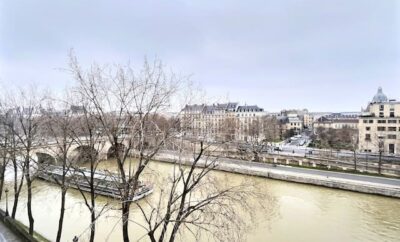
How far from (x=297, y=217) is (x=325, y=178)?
5.78 metres

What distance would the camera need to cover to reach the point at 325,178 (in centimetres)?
1546

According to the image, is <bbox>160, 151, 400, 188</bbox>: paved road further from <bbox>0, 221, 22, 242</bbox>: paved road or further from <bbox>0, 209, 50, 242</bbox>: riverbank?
<bbox>0, 221, 22, 242</bbox>: paved road

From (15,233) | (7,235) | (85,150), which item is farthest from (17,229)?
(85,150)

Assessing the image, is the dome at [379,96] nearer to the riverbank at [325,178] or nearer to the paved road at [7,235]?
the riverbank at [325,178]

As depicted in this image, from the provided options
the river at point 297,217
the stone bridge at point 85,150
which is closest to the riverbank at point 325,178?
the river at point 297,217

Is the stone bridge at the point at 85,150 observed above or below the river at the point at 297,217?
above

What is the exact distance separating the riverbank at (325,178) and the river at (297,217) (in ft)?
1.26

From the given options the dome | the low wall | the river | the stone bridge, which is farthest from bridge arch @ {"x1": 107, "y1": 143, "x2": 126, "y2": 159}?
the dome

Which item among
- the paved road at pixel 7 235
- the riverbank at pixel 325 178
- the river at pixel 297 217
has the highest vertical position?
the riverbank at pixel 325 178

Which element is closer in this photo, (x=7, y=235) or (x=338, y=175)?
(x=7, y=235)

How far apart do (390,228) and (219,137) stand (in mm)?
8180

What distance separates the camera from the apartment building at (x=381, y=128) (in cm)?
2756

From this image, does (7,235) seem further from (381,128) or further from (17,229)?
(381,128)

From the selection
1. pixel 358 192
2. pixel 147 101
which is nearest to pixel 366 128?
pixel 358 192
